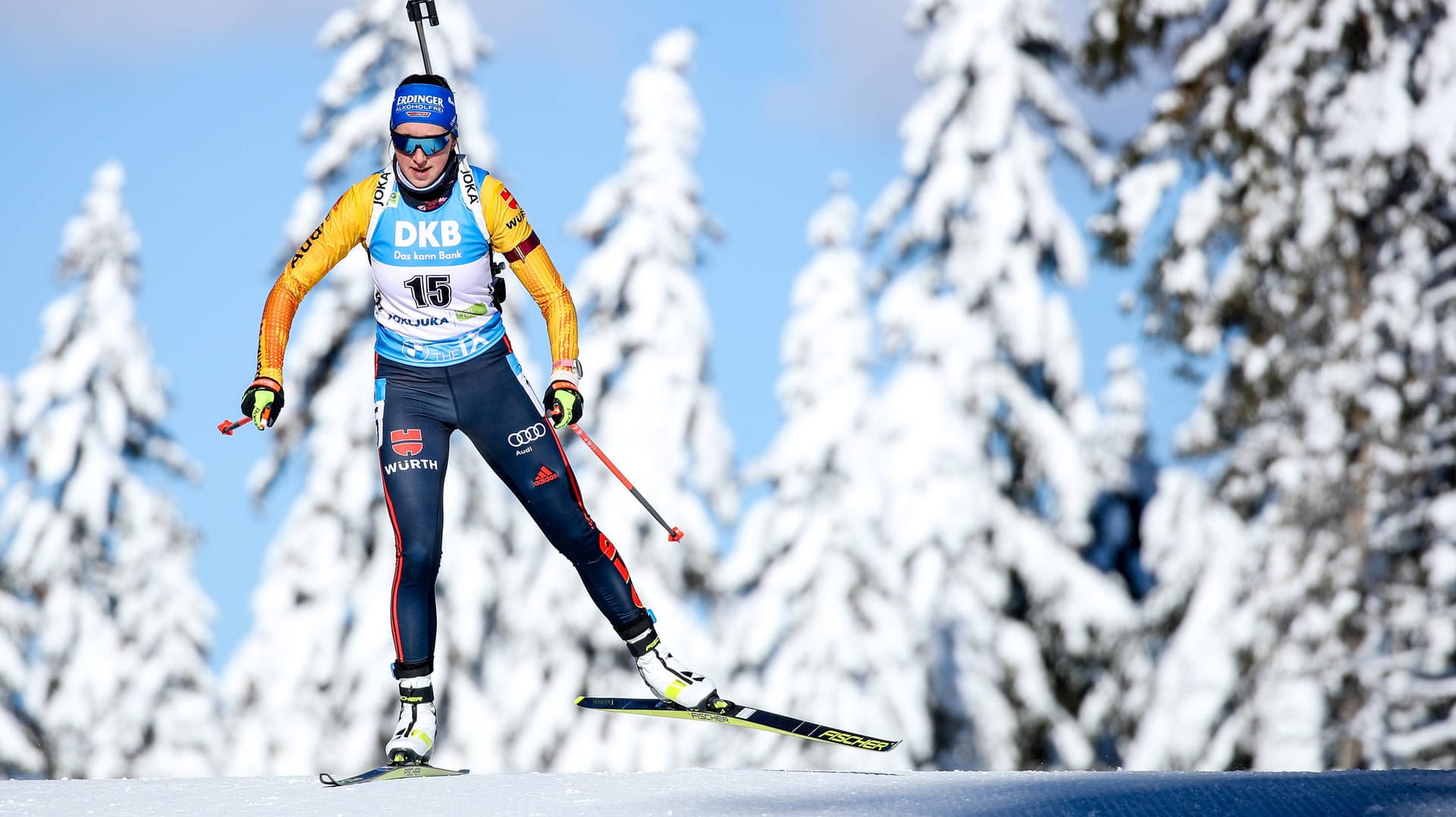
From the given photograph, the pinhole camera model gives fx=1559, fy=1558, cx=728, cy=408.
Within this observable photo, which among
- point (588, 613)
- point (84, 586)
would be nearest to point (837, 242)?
point (588, 613)

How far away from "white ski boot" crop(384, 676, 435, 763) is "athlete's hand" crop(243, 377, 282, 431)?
148cm

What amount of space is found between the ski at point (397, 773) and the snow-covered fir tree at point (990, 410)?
1307 cm

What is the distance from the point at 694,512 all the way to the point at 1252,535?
24.4ft

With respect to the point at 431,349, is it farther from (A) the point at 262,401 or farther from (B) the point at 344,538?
Result: (B) the point at 344,538

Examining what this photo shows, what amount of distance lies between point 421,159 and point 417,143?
0.23 ft

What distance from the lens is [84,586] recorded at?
24062 millimetres

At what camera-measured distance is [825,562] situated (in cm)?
2059

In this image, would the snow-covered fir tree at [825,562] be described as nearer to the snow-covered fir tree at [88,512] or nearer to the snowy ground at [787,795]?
the snow-covered fir tree at [88,512]

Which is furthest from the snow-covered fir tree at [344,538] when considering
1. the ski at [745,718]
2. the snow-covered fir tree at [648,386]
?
the ski at [745,718]

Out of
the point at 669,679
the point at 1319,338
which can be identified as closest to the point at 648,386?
the point at 1319,338

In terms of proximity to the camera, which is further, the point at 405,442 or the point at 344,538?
the point at 344,538

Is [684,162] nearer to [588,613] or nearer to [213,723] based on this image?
[588,613]

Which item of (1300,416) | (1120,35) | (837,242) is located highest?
(1120,35)

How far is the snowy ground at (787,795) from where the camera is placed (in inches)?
236
